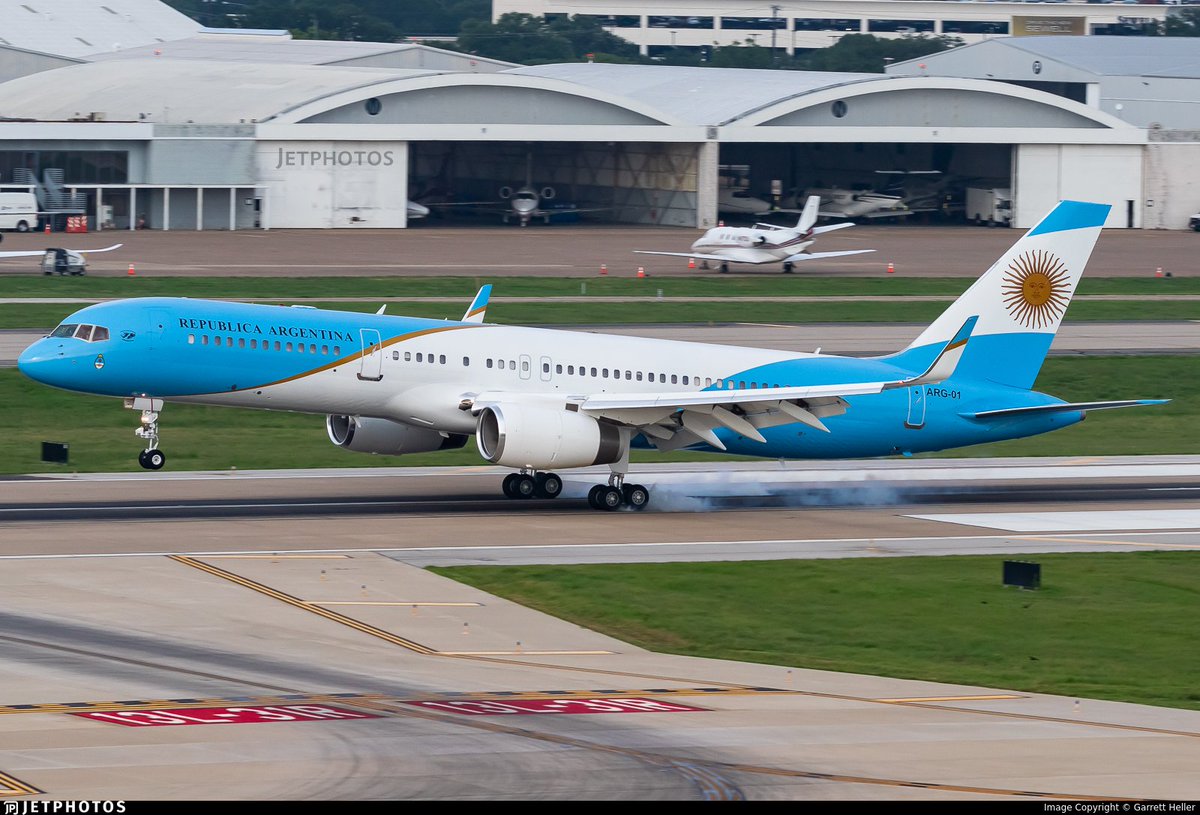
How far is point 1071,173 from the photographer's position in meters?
144

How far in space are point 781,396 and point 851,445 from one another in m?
5.45

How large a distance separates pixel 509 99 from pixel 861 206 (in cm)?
3689

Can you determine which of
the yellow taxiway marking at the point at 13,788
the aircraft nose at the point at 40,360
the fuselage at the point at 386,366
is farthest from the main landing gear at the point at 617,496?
the yellow taxiway marking at the point at 13,788

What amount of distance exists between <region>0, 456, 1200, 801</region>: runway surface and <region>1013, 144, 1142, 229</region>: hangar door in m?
101

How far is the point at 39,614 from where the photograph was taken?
30.9 m

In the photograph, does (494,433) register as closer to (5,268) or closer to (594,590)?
(594,590)

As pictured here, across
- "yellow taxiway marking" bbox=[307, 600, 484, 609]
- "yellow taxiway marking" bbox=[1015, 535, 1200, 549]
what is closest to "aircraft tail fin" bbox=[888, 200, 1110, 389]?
"yellow taxiway marking" bbox=[1015, 535, 1200, 549]

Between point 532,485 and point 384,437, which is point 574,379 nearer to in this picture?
point 532,485

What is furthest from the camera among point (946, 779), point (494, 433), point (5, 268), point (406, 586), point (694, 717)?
point (5, 268)

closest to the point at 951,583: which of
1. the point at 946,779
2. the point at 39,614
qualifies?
the point at 946,779

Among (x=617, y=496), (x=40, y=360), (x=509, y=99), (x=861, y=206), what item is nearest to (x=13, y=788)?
(x=40, y=360)

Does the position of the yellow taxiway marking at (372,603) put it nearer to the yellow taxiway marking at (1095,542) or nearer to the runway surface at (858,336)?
the yellow taxiway marking at (1095,542)

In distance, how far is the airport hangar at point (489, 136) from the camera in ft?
422

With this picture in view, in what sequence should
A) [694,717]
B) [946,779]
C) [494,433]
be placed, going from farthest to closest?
[494,433], [694,717], [946,779]
